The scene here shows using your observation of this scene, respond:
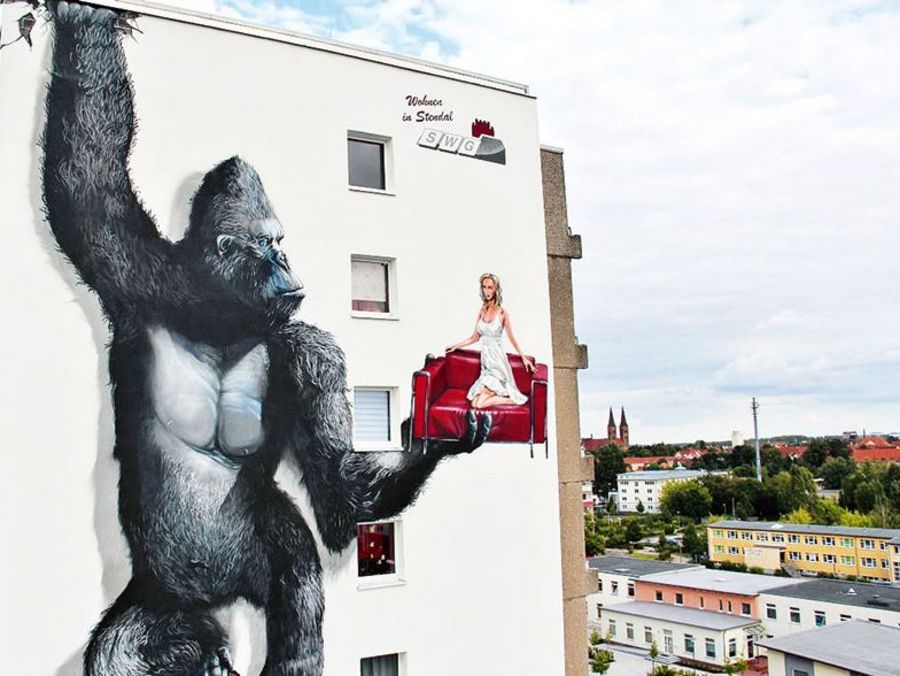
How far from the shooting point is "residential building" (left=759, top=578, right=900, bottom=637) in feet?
191

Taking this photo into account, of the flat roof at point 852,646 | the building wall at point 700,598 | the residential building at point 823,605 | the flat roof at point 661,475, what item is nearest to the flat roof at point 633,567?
the building wall at point 700,598

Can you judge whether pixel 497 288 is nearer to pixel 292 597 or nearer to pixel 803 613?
pixel 292 597

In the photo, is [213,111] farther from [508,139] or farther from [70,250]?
[508,139]

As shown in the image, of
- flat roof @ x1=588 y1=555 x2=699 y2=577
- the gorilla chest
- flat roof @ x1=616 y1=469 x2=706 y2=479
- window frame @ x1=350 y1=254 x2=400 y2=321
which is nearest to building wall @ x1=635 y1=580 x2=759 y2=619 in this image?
flat roof @ x1=588 y1=555 x2=699 y2=577

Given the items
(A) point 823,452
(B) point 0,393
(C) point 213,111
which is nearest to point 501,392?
(C) point 213,111

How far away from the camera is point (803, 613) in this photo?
63.1 metres

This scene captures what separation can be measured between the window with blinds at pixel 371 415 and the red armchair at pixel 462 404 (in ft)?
1.74

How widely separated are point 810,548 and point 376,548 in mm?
87384

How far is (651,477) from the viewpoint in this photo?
163750 millimetres

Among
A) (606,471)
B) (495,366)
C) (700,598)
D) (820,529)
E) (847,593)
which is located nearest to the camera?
(495,366)

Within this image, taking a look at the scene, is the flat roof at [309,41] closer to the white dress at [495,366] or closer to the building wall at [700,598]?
the white dress at [495,366]

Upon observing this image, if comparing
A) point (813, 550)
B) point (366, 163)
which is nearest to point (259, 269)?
point (366, 163)

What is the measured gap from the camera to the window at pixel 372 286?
51.9 feet

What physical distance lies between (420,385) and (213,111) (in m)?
6.41
